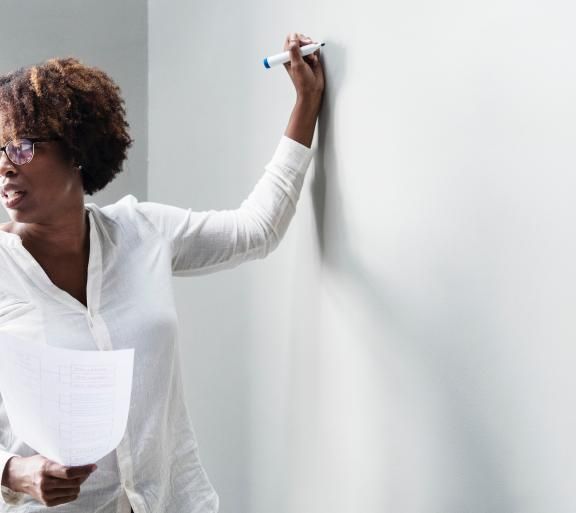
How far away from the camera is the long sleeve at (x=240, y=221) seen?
50.6 inches

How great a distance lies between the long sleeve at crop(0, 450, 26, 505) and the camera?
1059 millimetres

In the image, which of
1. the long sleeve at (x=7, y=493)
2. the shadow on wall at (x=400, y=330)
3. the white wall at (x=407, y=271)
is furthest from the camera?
the long sleeve at (x=7, y=493)

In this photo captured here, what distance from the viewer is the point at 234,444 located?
1682 mm

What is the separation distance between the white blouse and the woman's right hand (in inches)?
1.5

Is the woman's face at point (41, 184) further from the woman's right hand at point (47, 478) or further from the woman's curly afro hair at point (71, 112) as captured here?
the woman's right hand at point (47, 478)

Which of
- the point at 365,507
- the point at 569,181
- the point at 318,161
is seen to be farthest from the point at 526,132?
the point at 365,507

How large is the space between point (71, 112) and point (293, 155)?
0.33 meters

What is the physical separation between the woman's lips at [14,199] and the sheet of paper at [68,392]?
245 millimetres

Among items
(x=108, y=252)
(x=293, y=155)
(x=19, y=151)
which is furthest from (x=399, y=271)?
(x=19, y=151)

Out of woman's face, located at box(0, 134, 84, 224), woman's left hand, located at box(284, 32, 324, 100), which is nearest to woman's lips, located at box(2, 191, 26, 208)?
woman's face, located at box(0, 134, 84, 224)

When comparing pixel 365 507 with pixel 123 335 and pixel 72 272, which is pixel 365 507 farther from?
pixel 72 272

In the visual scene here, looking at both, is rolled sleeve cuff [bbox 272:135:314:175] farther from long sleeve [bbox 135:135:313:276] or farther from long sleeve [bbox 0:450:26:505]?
long sleeve [bbox 0:450:26:505]

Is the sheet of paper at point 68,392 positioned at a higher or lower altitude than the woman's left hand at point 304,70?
lower

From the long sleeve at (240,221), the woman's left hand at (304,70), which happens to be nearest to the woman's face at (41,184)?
the long sleeve at (240,221)
